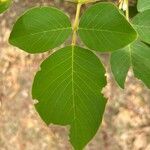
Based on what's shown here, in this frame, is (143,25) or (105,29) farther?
(143,25)

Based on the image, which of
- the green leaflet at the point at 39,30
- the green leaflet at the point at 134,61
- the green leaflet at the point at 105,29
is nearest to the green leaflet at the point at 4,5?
the green leaflet at the point at 39,30

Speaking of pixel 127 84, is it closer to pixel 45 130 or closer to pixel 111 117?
pixel 111 117

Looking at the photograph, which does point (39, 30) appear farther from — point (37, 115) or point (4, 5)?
point (37, 115)

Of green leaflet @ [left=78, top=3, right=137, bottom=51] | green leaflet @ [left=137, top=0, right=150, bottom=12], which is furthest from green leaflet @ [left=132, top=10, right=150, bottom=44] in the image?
green leaflet @ [left=78, top=3, right=137, bottom=51]

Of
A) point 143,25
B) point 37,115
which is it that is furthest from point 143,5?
point 37,115

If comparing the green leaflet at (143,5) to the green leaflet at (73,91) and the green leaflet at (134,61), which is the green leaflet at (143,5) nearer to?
the green leaflet at (134,61)

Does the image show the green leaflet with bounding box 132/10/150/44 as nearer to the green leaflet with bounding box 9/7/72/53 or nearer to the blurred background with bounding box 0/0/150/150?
the green leaflet with bounding box 9/7/72/53

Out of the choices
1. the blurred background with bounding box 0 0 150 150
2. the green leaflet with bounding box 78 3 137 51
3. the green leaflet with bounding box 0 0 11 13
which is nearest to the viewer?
the green leaflet with bounding box 78 3 137 51
